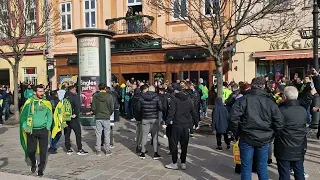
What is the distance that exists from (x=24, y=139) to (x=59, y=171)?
3.12 ft

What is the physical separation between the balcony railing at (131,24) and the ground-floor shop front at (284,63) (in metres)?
6.46

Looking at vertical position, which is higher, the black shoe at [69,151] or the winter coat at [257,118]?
the winter coat at [257,118]

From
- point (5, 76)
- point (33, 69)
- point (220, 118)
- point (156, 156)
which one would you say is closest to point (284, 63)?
point (220, 118)

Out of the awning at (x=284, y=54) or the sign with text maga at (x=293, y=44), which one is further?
the sign with text maga at (x=293, y=44)

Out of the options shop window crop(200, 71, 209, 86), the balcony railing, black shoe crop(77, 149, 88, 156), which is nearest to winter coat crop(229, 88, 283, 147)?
black shoe crop(77, 149, 88, 156)

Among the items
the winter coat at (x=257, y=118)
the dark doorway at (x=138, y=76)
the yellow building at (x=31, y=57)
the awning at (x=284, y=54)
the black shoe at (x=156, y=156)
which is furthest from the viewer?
the dark doorway at (x=138, y=76)

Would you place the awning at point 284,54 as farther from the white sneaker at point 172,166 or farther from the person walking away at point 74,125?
the white sneaker at point 172,166

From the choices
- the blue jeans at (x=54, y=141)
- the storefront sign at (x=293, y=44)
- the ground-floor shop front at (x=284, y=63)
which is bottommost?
the blue jeans at (x=54, y=141)

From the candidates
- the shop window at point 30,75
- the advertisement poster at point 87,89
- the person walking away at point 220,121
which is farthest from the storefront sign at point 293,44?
the shop window at point 30,75

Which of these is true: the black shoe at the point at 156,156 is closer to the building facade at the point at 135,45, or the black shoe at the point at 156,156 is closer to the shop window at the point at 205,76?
the building facade at the point at 135,45

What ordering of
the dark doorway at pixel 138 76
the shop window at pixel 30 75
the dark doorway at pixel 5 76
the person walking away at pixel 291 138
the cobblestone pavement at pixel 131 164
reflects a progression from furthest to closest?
the dark doorway at pixel 5 76 < the shop window at pixel 30 75 < the dark doorway at pixel 138 76 < the cobblestone pavement at pixel 131 164 < the person walking away at pixel 291 138

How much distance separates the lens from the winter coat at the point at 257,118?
176 inches

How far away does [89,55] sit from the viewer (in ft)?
40.2

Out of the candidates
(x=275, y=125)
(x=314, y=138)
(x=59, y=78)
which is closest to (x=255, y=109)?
(x=275, y=125)
